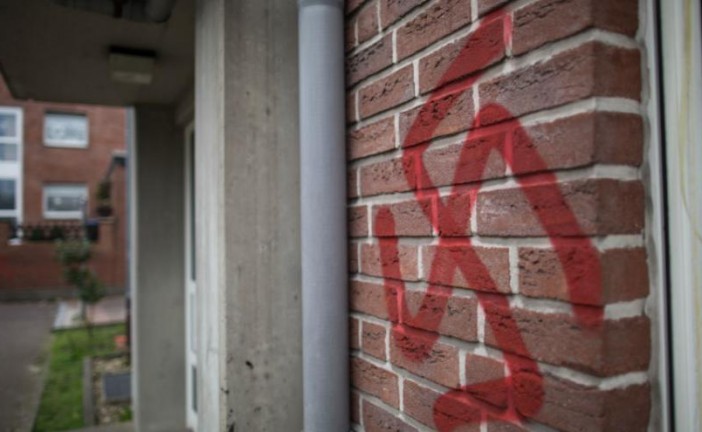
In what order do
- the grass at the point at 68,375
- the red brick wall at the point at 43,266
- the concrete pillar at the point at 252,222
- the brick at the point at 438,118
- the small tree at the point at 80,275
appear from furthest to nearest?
the red brick wall at the point at 43,266
the small tree at the point at 80,275
the grass at the point at 68,375
the concrete pillar at the point at 252,222
the brick at the point at 438,118

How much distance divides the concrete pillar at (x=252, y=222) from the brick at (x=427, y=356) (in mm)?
479

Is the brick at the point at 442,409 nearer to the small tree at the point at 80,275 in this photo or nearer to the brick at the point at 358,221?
the brick at the point at 358,221

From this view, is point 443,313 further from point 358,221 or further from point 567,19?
point 567,19

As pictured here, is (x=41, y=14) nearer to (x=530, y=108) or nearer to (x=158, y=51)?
(x=158, y=51)

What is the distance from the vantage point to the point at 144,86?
4.18m

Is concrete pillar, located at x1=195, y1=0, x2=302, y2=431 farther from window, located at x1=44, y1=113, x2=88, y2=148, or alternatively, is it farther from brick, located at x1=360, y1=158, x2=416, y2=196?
window, located at x1=44, y1=113, x2=88, y2=148

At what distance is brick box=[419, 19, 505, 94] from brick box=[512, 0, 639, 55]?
6cm

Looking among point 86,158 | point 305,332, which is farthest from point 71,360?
point 86,158

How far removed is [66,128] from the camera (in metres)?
17.9

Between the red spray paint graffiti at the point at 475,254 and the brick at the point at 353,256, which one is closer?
the red spray paint graffiti at the point at 475,254

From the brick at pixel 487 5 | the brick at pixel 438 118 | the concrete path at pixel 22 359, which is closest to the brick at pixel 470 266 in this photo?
the brick at pixel 438 118

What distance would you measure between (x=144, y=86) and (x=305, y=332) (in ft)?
11.4

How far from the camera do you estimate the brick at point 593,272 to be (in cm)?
79

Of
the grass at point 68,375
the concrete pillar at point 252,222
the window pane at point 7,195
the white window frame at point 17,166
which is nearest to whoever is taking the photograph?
the concrete pillar at point 252,222
